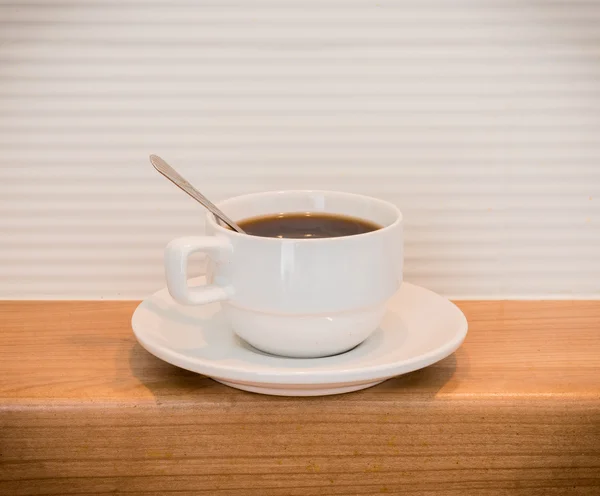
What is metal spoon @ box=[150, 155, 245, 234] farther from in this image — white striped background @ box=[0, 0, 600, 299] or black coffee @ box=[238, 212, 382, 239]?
white striped background @ box=[0, 0, 600, 299]

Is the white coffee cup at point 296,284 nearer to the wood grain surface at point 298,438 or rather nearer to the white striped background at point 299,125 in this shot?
the wood grain surface at point 298,438

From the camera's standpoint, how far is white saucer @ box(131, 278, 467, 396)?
1.37 feet

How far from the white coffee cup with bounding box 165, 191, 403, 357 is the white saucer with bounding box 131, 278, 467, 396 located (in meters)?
0.02

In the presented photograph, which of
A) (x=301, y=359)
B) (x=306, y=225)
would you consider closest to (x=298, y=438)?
(x=301, y=359)

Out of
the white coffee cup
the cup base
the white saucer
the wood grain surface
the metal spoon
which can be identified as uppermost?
the metal spoon

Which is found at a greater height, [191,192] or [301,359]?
[191,192]

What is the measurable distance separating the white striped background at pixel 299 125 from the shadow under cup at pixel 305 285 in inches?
6.4

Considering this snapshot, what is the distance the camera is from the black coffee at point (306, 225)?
0.50 m

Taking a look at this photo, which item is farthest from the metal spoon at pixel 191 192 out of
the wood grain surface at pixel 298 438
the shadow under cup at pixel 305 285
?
the wood grain surface at pixel 298 438

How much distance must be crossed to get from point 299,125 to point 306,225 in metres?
0.13

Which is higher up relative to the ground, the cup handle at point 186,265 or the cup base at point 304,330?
the cup handle at point 186,265

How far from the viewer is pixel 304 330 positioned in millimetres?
442

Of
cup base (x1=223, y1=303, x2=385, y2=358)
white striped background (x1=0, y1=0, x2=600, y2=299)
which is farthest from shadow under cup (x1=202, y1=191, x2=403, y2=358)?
white striped background (x1=0, y1=0, x2=600, y2=299)

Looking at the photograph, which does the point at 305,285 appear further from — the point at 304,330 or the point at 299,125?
the point at 299,125
